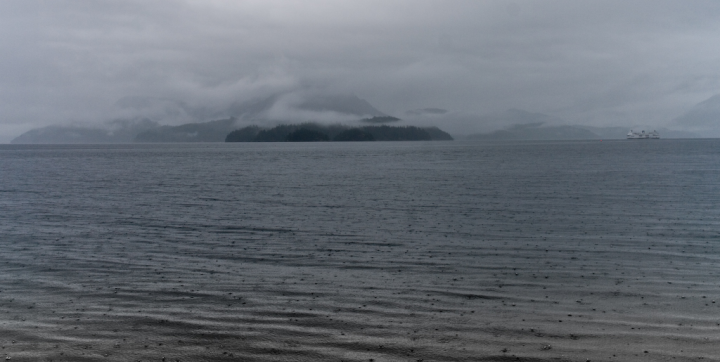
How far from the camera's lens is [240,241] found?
33.3m

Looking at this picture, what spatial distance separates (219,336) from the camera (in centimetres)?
1711

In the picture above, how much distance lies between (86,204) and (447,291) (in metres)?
42.8

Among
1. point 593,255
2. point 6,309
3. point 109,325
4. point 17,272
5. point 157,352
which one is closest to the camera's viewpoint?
point 157,352

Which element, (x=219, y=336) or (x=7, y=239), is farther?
(x=7, y=239)

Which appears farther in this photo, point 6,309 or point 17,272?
point 17,272

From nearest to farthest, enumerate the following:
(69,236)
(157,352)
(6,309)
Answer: (157,352) → (6,309) → (69,236)

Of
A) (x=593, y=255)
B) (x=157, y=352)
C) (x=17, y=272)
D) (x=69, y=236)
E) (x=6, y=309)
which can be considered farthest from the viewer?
(x=69, y=236)

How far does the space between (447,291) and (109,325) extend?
37.9 feet

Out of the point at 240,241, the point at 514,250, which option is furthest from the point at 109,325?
the point at 514,250

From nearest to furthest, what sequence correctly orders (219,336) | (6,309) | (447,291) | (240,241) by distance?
1. (219,336)
2. (6,309)
3. (447,291)
4. (240,241)

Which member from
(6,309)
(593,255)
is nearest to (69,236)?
(6,309)

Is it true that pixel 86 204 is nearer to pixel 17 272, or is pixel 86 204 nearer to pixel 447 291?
pixel 17 272

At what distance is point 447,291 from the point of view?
21.7m

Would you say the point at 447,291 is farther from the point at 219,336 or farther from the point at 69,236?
the point at 69,236
